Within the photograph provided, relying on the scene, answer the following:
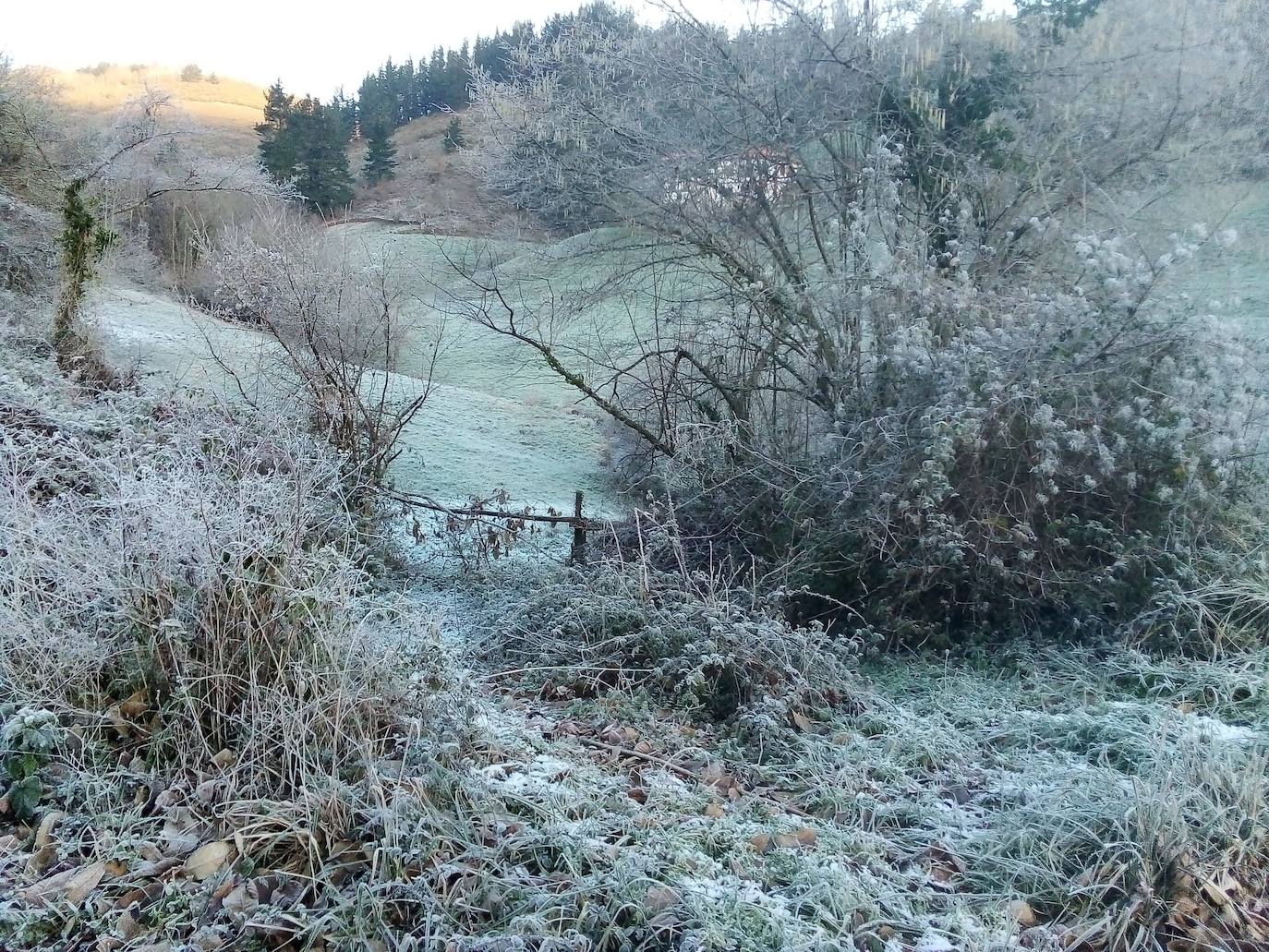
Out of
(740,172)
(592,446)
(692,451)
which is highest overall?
(740,172)

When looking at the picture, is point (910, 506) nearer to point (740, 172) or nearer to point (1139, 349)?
point (1139, 349)

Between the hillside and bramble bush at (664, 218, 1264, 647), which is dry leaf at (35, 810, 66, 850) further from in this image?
the hillside

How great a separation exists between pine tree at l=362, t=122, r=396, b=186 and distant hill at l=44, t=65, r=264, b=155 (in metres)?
2.86

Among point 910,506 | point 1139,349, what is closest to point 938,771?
point 910,506

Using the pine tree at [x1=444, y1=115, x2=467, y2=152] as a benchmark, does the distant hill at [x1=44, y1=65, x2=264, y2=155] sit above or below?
above

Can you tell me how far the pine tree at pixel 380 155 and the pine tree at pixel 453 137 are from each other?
4.64 metres

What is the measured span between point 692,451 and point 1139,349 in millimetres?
3264

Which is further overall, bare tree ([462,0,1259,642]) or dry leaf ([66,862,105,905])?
bare tree ([462,0,1259,642])

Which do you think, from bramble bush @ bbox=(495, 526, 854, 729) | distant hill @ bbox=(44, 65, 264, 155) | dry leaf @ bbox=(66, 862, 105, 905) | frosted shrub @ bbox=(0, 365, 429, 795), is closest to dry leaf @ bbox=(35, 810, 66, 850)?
dry leaf @ bbox=(66, 862, 105, 905)

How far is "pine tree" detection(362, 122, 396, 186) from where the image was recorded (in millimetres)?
17672

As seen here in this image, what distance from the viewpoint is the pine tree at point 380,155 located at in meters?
17.7

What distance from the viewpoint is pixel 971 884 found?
3170 mm

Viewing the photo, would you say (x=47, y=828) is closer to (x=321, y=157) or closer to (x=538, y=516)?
(x=538, y=516)

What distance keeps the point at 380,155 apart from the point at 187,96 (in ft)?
23.2
